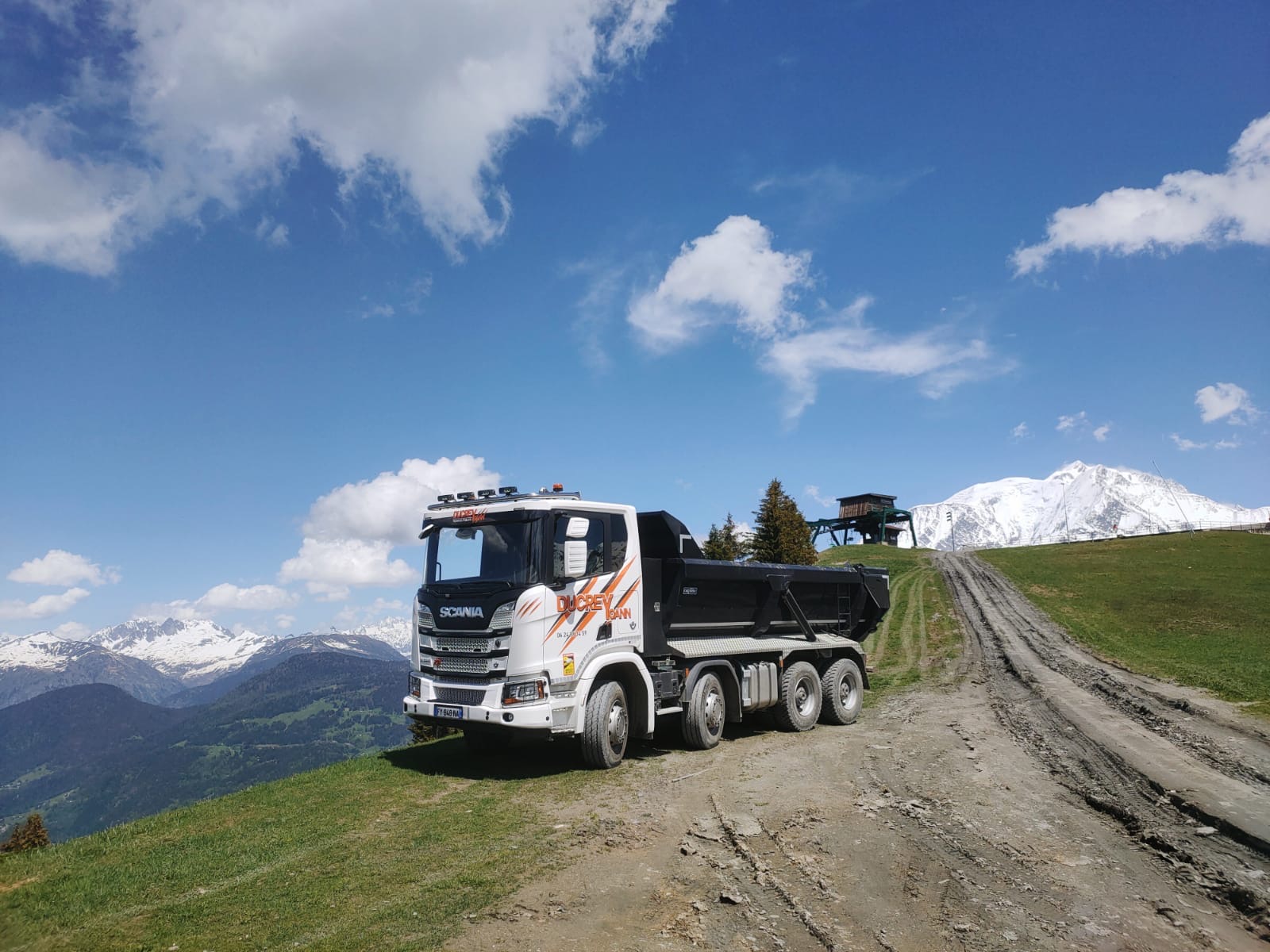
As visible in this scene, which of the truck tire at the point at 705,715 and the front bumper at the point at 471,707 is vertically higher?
the front bumper at the point at 471,707

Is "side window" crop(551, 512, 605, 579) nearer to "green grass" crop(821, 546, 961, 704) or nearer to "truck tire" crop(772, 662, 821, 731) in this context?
"truck tire" crop(772, 662, 821, 731)

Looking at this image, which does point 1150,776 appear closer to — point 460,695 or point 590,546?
point 590,546

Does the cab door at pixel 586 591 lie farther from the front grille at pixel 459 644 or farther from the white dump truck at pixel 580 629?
the front grille at pixel 459 644

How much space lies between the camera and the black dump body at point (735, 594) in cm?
1145

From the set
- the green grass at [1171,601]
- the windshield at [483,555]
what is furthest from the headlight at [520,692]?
the green grass at [1171,601]

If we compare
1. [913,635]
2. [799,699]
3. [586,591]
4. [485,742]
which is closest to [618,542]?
[586,591]

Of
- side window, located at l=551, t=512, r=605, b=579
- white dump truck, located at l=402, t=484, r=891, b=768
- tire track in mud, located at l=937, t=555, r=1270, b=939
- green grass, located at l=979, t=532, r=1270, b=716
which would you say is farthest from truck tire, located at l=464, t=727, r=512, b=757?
green grass, located at l=979, t=532, r=1270, b=716

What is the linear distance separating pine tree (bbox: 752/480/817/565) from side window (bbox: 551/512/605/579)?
39649mm

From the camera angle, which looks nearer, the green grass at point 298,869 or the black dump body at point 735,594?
the green grass at point 298,869

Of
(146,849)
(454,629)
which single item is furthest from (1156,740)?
(146,849)

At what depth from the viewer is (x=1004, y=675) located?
21375 millimetres

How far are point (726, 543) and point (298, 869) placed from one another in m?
51.6

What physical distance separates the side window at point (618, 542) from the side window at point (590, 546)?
0.20 metres

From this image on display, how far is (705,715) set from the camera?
11.6m
